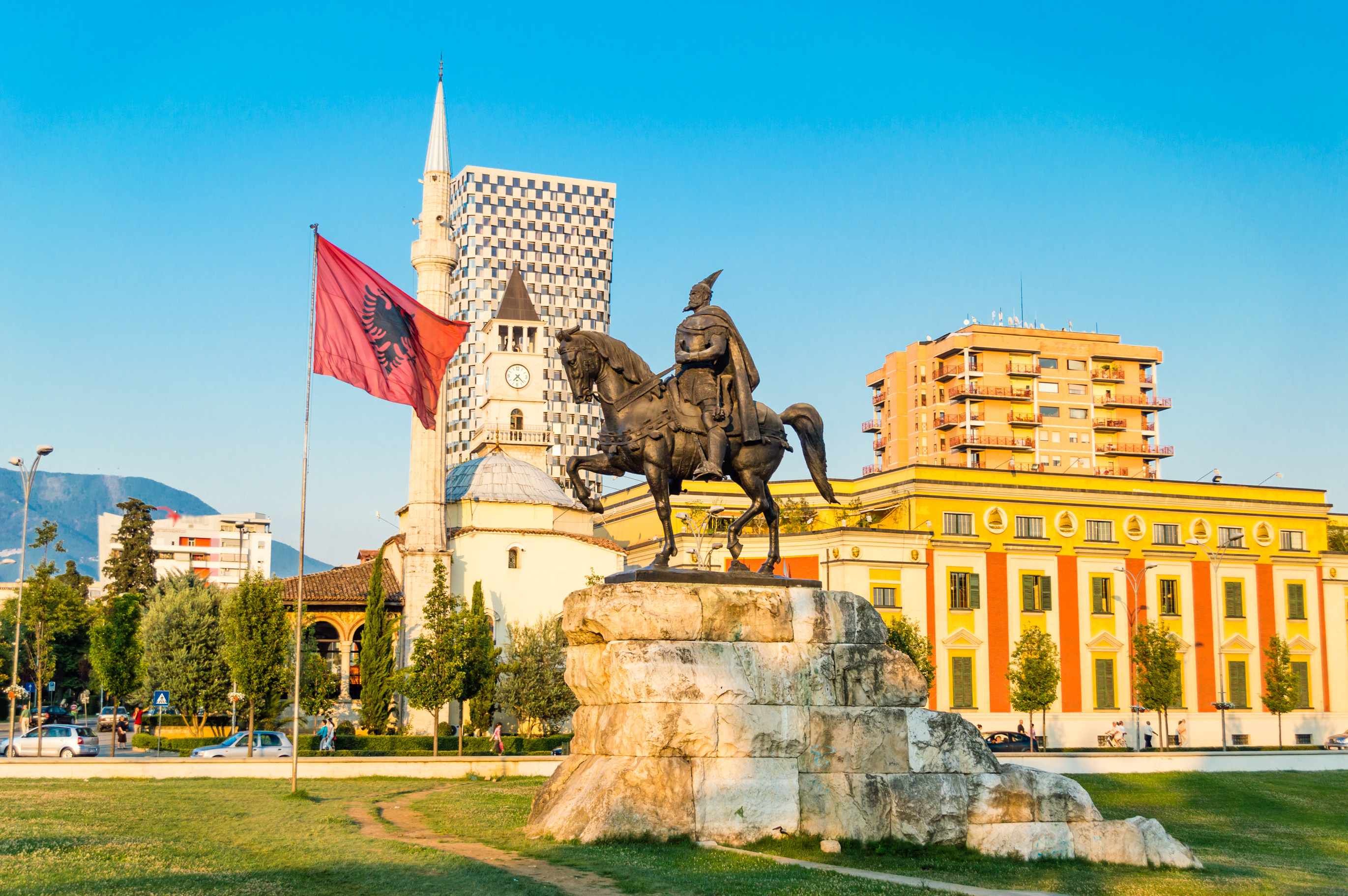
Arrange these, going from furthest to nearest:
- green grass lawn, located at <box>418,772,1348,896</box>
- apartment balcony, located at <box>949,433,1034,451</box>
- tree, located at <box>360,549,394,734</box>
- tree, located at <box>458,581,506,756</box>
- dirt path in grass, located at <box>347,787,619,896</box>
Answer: apartment balcony, located at <box>949,433,1034,451</box>, tree, located at <box>360,549,394,734</box>, tree, located at <box>458,581,506,756</box>, green grass lawn, located at <box>418,772,1348,896</box>, dirt path in grass, located at <box>347,787,619,896</box>

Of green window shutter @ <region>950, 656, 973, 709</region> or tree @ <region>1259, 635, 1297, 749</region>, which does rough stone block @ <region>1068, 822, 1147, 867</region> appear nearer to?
green window shutter @ <region>950, 656, 973, 709</region>

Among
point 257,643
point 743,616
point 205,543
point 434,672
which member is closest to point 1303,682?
point 434,672

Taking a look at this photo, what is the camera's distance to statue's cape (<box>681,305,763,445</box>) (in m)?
16.6

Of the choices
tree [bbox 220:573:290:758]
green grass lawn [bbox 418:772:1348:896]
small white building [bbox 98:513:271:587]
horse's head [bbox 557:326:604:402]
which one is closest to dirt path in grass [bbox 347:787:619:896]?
green grass lawn [bbox 418:772:1348:896]

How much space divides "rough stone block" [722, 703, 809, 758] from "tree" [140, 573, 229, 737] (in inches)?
1606

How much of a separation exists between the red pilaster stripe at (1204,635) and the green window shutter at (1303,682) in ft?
15.3

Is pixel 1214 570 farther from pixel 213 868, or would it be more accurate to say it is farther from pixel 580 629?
pixel 213 868

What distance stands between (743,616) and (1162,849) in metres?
5.43

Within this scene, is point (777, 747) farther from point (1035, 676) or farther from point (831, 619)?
point (1035, 676)

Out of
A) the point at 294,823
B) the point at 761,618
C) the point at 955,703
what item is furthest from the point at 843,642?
the point at 955,703

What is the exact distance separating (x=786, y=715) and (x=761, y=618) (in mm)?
1182

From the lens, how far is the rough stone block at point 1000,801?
48.4 ft

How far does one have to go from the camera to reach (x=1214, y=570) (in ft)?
208

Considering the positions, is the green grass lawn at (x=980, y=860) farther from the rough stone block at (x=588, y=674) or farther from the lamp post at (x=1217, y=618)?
the lamp post at (x=1217, y=618)
